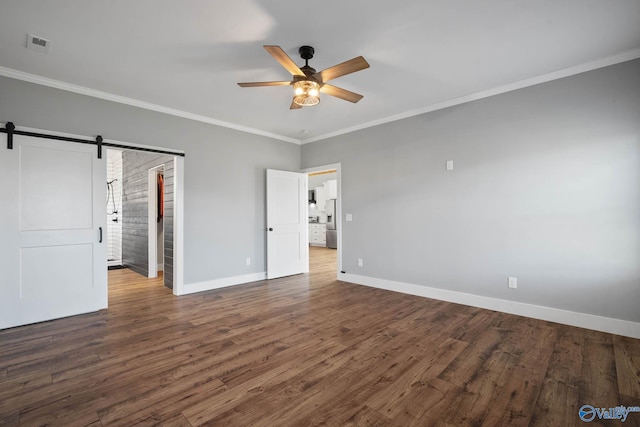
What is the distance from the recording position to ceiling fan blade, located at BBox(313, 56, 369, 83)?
2383 millimetres

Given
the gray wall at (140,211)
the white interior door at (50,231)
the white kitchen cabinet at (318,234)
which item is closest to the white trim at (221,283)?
the gray wall at (140,211)

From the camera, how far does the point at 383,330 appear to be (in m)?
3.09

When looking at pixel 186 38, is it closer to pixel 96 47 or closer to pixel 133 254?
pixel 96 47

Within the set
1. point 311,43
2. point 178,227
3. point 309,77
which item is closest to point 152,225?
point 178,227

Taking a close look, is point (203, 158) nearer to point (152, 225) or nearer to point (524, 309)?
point (152, 225)

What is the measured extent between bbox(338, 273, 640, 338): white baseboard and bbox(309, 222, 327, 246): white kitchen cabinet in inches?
229

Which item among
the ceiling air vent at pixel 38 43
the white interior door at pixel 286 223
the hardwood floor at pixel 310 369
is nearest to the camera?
the hardwood floor at pixel 310 369

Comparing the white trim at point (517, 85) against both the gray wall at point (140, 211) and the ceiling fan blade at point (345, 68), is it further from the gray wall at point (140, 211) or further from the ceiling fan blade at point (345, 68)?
the gray wall at point (140, 211)

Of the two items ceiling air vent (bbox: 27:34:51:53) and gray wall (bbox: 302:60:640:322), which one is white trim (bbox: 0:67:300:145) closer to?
ceiling air vent (bbox: 27:34:51:53)

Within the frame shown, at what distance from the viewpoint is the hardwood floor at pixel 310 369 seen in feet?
5.93

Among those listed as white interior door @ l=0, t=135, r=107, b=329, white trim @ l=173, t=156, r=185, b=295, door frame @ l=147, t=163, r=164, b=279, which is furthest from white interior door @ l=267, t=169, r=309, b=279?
white interior door @ l=0, t=135, r=107, b=329

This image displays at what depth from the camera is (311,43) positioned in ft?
8.82

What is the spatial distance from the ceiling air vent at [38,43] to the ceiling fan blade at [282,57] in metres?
2.13

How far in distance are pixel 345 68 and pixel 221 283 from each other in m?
3.86
